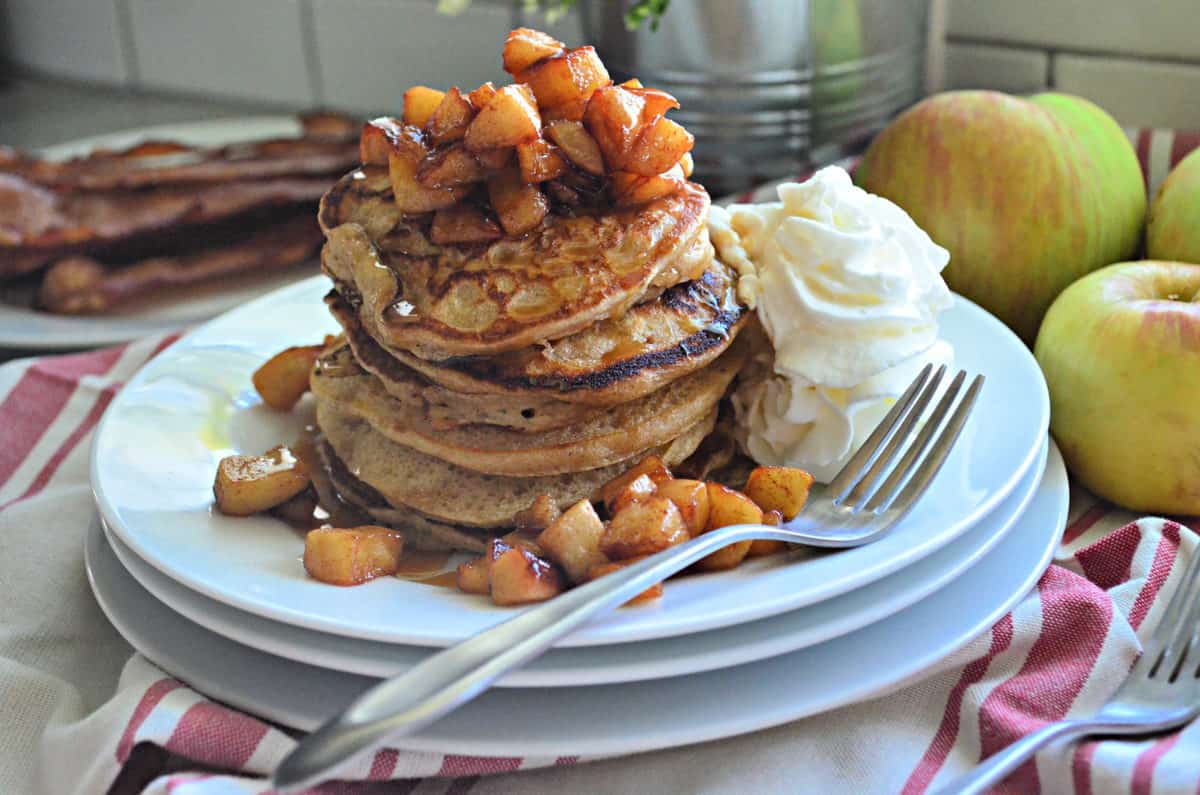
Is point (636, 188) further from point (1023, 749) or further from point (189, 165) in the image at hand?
point (189, 165)

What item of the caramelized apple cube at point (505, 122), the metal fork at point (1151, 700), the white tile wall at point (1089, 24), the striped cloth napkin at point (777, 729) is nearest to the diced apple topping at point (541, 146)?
the caramelized apple cube at point (505, 122)

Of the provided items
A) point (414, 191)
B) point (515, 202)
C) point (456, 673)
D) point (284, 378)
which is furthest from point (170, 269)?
point (456, 673)

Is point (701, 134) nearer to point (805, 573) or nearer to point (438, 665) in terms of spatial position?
point (805, 573)

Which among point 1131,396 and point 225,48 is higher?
point 225,48

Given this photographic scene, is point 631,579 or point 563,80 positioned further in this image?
point 563,80

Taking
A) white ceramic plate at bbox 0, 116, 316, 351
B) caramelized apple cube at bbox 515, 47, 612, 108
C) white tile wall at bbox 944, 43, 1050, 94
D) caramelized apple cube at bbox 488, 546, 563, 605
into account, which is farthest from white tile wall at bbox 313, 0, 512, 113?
caramelized apple cube at bbox 488, 546, 563, 605

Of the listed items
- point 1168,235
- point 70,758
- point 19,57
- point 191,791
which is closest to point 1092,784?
point 191,791
